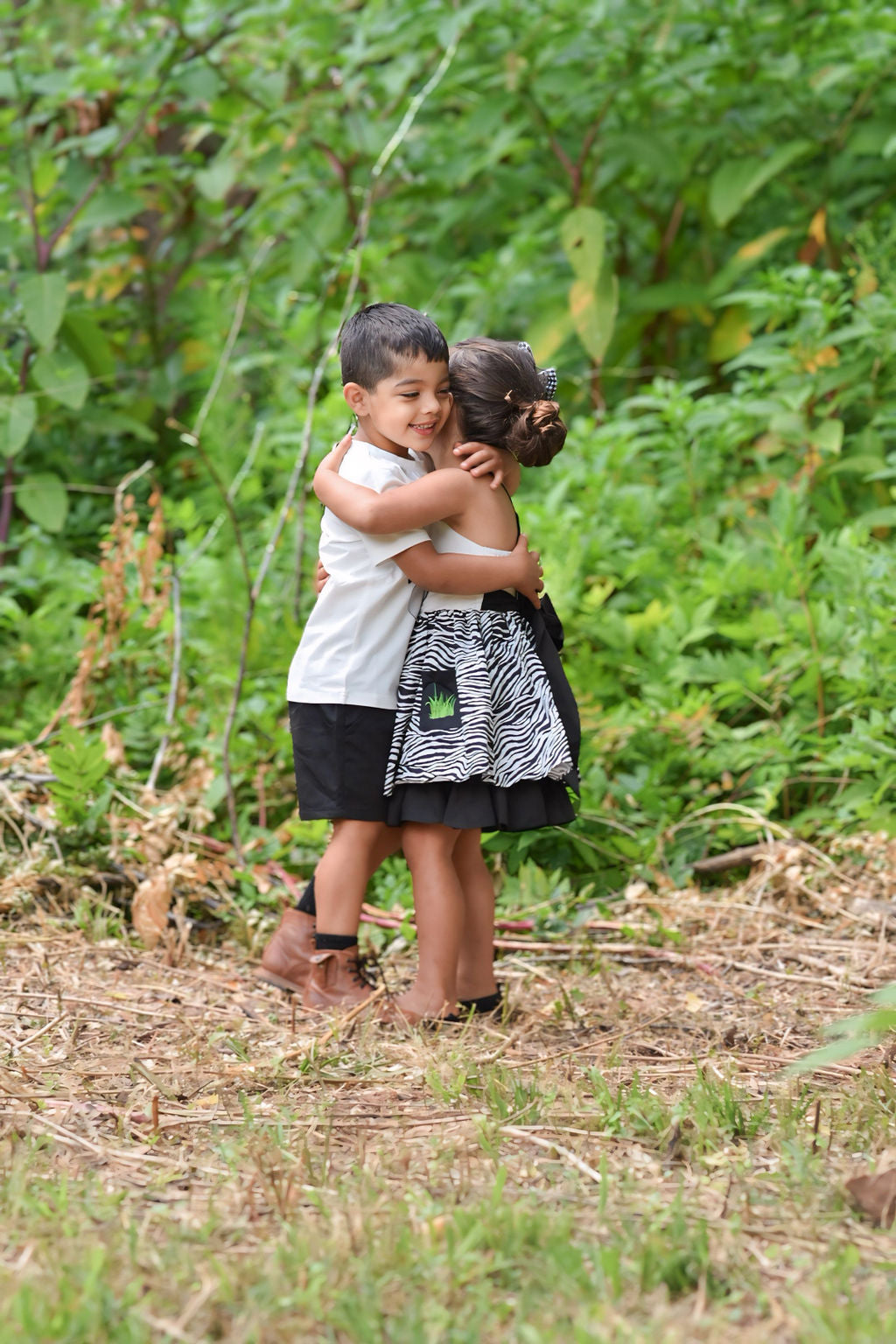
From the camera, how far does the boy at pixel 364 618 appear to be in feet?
8.02

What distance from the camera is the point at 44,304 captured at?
14.2 feet

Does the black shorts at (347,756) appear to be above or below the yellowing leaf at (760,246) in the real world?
below

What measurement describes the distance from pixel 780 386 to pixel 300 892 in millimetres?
2276

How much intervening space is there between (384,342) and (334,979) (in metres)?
1.27

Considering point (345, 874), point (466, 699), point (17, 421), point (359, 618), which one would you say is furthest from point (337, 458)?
point (17, 421)

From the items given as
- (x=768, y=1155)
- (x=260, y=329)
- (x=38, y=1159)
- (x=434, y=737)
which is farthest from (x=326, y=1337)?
(x=260, y=329)

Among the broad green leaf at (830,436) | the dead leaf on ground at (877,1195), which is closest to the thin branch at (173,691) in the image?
the broad green leaf at (830,436)

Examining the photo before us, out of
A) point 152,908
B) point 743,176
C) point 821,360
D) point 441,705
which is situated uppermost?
point 743,176

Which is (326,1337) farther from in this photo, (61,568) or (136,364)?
(136,364)

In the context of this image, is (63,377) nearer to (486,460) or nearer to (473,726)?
(486,460)

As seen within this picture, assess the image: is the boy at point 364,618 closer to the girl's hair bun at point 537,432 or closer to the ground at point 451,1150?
the girl's hair bun at point 537,432

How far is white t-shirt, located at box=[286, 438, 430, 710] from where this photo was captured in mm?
2514

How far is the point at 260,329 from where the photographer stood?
5438 millimetres

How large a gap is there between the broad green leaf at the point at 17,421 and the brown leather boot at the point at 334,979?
7.70ft
